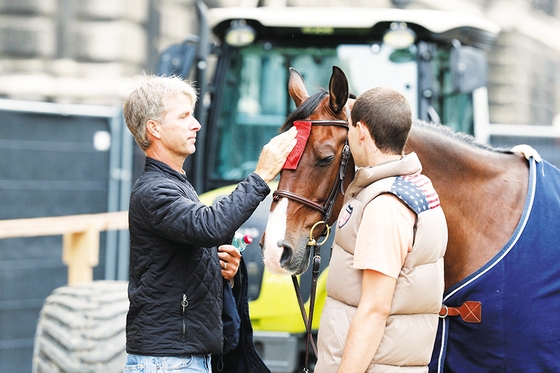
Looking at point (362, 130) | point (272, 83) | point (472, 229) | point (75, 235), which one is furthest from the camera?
point (75, 235)

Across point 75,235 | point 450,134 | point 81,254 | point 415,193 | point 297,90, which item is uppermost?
point 297,90

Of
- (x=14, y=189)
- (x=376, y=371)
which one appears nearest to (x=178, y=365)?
(x=376, y=371)

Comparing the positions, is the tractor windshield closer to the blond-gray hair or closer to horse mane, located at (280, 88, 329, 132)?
horse mane, located at (280, 88, 329, 132)

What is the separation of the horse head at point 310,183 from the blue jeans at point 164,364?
38 centimetres

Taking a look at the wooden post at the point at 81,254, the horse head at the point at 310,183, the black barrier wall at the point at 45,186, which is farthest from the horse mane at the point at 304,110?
the black barrier wall at the point at 45,186

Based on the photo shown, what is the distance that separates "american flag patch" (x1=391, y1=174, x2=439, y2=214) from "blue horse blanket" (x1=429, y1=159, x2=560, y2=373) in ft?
1.88

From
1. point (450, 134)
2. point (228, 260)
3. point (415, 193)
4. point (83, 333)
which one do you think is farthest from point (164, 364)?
point (83, 333)

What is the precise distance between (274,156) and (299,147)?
10cm

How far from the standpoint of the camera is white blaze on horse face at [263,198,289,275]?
223 centimetres

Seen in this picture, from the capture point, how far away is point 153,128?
2271 millimetres

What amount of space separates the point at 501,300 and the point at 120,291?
8.74 ft

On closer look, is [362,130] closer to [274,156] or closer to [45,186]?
[274,156]

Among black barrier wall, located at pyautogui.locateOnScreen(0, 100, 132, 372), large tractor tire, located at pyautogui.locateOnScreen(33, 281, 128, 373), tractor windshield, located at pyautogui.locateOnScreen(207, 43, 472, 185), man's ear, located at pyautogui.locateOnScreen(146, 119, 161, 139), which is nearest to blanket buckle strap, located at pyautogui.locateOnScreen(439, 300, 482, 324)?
man's ear, located at pyautogui.locateOnScreen(146, 119, 161, 139)

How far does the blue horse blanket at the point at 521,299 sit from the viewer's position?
8.06 feet
